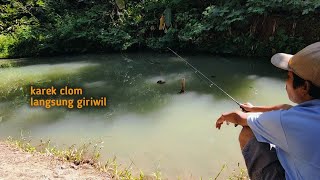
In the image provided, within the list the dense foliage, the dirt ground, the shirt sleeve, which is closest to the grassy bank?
the dirt ground

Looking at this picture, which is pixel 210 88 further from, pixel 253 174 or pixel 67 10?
pixel 67 10

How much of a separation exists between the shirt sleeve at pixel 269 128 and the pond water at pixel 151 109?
199 centimetres

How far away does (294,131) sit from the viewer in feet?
5.23

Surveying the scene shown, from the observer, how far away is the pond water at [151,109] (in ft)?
14.2

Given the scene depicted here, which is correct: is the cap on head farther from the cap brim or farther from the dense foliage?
the dense foliage

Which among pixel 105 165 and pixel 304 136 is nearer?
pixel 304 136

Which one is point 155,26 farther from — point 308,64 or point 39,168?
point 308,64

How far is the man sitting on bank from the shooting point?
61.8 inches

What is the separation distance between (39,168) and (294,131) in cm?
273

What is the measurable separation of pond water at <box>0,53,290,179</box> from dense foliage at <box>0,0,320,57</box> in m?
0.72

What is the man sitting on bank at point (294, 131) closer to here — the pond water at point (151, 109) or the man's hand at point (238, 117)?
the man's hand at point (238, 117)

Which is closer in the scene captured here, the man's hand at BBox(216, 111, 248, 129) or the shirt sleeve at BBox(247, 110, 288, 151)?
the shirt sleeve at BBox(247, 110, 288, 151)
